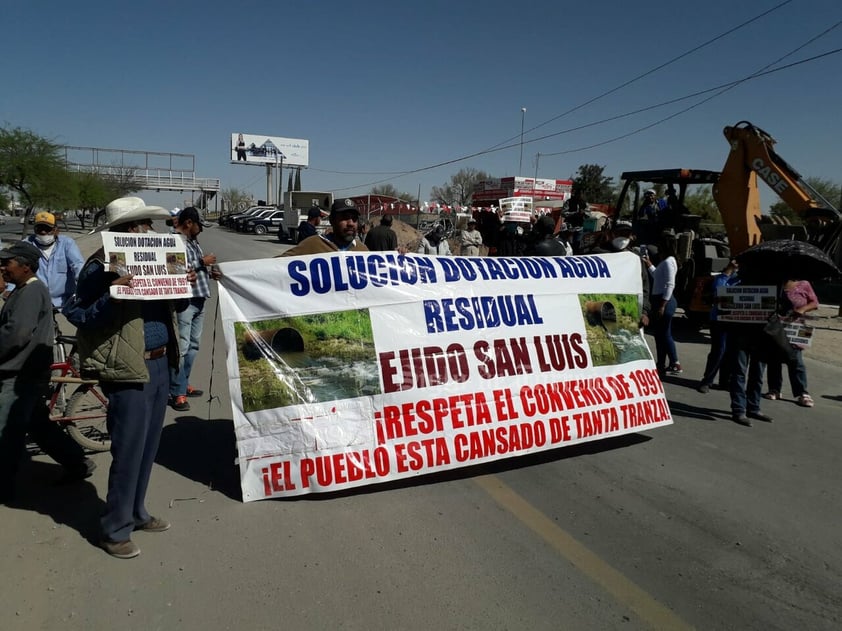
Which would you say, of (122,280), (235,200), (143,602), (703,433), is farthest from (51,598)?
(235,200)

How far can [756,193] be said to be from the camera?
1091 centimetres

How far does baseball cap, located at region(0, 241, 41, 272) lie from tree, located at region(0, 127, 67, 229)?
2925 cm

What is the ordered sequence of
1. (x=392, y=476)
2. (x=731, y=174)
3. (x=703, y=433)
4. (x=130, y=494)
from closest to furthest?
(x=130, y=494)
(x=392, y=476)
(x=703, y=433)
(x=731, y=174)

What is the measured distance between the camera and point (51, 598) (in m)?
2.87

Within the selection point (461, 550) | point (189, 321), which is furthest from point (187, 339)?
point (461, 550)

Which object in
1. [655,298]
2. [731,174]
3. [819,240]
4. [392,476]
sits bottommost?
[392,476]

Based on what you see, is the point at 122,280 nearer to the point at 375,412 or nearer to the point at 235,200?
the point at 375,412

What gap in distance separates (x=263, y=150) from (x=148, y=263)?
7764cm

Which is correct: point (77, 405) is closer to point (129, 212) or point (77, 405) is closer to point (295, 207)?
point (129, 212)

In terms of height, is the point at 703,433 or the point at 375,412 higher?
the point at 375,412

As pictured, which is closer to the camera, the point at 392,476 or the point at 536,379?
the point at 392,476

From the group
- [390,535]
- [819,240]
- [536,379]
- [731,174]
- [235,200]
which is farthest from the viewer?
[235,200]

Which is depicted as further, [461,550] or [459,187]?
[459,187]

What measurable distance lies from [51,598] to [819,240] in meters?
12.1
